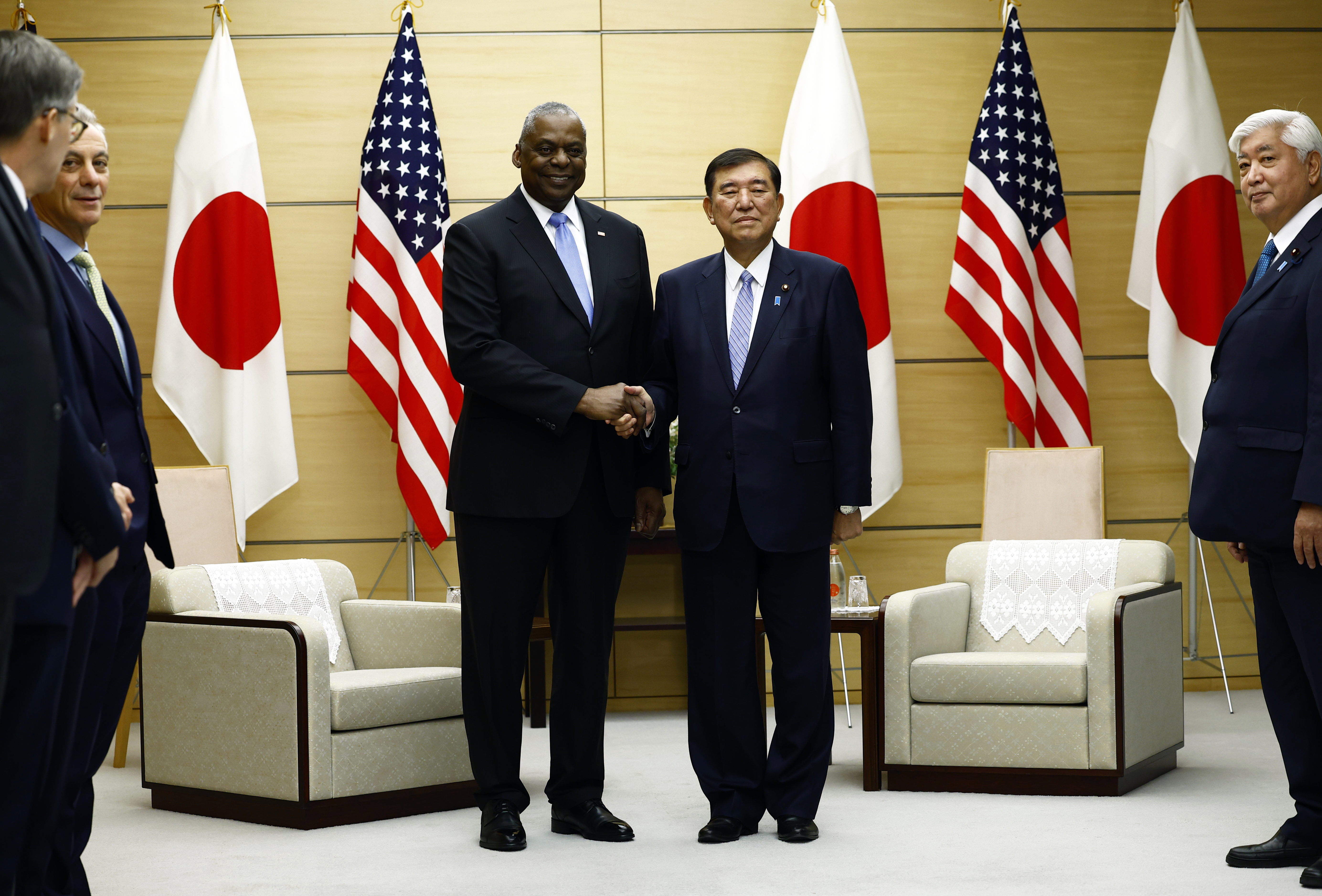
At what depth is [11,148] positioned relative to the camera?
1800mm

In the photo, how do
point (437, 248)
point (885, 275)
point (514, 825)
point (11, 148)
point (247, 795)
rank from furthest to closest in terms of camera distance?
1. point (885, 275)
2. point (437, 248)
3. point (247, 795)
4. point (514, 825)
5. point (11, 148)

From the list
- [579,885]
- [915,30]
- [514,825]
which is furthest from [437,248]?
[579,885]

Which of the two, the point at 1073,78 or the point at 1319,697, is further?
the point at 1073,78

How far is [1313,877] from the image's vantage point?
280cm

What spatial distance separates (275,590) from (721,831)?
5.78 feet

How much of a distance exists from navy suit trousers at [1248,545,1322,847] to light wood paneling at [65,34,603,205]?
3.50 metres

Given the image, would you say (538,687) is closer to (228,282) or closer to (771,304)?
(228,282)

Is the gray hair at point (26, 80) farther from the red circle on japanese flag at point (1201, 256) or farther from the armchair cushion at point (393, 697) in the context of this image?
the red circle on japanese flag at point (1201, 256)

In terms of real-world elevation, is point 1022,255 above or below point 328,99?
below

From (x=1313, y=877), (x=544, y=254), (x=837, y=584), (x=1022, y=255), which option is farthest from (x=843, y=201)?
(x=1313, y=877)

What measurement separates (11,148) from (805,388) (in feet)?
6.62

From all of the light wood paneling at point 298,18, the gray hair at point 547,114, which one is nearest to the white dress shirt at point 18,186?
the gray hair at point 547,114

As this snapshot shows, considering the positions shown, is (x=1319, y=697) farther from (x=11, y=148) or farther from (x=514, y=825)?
(x=11, y=148)

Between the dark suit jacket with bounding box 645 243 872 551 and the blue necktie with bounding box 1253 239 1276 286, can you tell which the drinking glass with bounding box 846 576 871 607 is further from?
the blue necktie with bounding box 1253 239 1276 286
